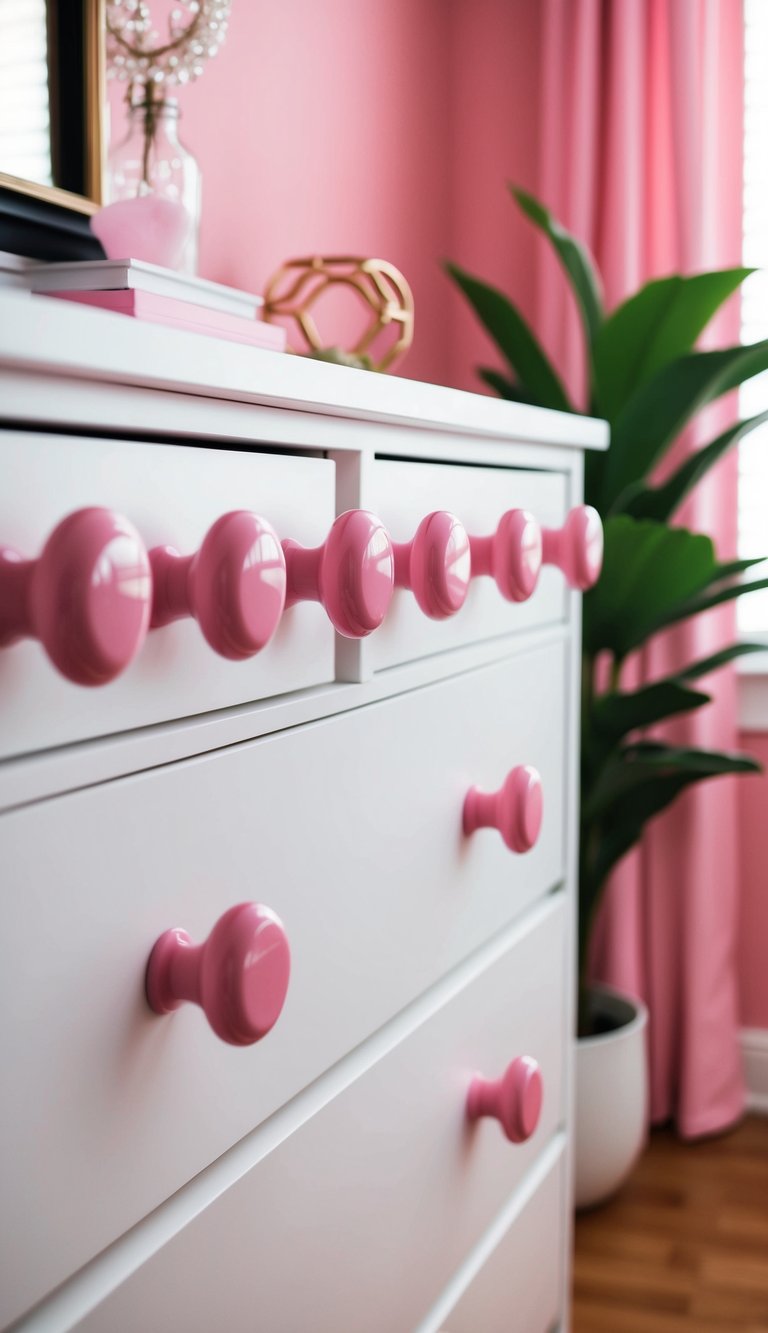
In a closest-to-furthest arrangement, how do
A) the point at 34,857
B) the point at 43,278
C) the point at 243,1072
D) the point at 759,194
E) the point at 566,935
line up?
the point at 34,857, the point at 243,1072, the point at 43,278, the point at 566,935, the point at 759,194

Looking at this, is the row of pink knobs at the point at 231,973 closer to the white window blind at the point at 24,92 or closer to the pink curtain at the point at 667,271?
A: the white window blind at the point at 24,92

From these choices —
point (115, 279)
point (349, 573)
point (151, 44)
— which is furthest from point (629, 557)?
point (349, 573)

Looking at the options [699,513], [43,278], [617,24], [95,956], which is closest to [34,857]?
[95,956]

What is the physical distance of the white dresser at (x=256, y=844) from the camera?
1.42 ft

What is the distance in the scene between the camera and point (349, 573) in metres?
0.52

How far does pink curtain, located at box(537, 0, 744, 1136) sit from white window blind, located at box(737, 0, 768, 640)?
0.29 feet

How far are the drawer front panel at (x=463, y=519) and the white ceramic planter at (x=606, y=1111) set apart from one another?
0.94 meters

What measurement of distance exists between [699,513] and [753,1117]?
1.08 metres

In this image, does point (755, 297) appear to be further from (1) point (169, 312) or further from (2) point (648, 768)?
(1) point (169, 312)

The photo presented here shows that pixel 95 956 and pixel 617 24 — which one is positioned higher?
pixel 617 24

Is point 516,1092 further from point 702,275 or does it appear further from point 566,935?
point 702,275

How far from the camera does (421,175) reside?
1970 millimetres

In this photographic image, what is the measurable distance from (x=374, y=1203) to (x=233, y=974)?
0.32 metres

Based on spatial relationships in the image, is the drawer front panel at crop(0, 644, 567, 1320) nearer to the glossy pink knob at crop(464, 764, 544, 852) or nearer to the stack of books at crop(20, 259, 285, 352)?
the glossy pink knob at crop(464, 764, 544, 852)
